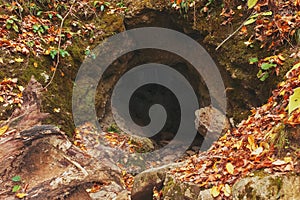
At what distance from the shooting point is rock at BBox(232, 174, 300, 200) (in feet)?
7.54

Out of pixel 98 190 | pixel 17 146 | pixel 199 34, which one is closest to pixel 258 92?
pixel 199 34

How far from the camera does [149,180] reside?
12.8ft

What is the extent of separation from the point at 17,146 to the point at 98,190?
4.37ft

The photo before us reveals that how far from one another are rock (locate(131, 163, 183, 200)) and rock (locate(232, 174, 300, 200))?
1390 mm

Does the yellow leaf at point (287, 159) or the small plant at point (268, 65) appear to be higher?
the small plant at point (268, 65)

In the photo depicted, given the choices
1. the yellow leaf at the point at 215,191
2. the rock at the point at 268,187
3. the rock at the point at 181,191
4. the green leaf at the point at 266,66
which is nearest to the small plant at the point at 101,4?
the green leaf at the point at 266,66

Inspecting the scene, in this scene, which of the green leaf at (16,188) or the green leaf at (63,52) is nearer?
the green leaf at (16,188)

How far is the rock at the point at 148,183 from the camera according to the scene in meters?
3.84

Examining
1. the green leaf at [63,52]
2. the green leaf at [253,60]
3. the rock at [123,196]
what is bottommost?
the rock at [123,196]

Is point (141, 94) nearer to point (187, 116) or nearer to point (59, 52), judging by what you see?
point (187, 116)

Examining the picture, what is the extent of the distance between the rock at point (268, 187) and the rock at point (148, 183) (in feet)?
4.56

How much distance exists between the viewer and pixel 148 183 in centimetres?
387

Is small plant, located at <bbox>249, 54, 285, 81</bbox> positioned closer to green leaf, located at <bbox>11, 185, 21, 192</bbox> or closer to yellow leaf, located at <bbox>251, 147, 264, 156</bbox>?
yellow leaf, located at <bbox>251, 147, 264, 156</bbox>

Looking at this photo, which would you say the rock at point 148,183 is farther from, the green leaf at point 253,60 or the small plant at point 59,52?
the small plant at point 59,52
